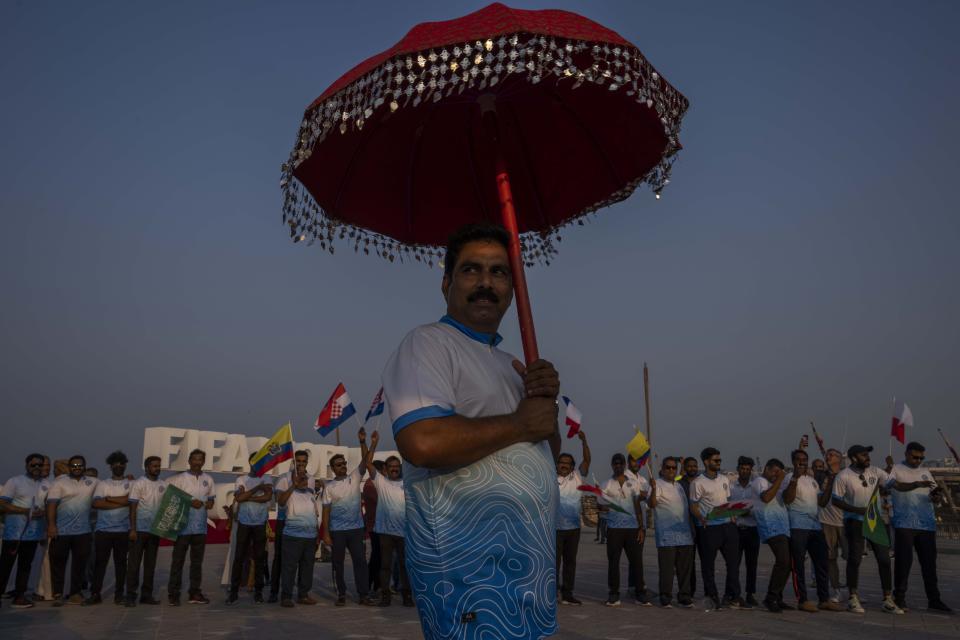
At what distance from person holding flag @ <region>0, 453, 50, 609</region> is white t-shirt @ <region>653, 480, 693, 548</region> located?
9.08 m

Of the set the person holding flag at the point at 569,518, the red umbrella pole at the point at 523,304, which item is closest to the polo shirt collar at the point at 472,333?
the red umbrella pole at the point at 523,304

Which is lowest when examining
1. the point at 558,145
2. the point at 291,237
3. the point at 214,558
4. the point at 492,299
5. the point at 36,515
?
the point at 214,558

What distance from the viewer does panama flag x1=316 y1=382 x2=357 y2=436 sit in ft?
45.7

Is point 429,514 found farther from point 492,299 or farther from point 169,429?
point 169,429

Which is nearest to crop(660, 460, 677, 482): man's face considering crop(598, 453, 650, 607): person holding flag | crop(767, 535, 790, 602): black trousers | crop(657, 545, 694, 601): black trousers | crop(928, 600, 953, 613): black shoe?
crop(598, 453, 650, 607): person holding flag

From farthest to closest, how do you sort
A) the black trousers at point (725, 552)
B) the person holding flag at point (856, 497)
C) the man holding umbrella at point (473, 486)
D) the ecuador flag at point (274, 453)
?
the ecuador flag at point (274, 453) < the black trousers at point (725, 552) < the person holding flag at point (856, 497) < the man holding umbrella at point (473, 486)

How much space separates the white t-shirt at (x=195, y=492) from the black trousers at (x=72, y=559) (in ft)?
5.19

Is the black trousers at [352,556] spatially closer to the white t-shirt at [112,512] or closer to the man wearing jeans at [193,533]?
the man wearing jeans at [193,533]

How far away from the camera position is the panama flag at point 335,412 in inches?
548

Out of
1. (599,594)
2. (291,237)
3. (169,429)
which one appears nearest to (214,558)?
(169,429)

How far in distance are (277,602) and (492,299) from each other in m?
10.3

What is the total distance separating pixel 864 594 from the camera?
11367 millimetres

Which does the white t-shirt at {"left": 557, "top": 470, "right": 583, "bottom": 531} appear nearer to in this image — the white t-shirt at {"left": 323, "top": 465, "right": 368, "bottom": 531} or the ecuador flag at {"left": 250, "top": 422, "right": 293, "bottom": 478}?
the white t-shirt at {"left": 323, "top": 465, "right": 368, "bottom": 531}

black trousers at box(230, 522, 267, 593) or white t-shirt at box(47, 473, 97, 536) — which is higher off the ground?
white t-shirt at box(47, 473, 97, 536)
